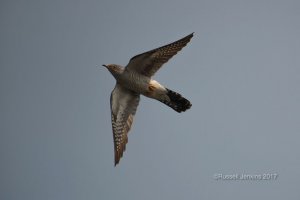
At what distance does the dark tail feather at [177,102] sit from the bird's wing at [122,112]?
3.12ft

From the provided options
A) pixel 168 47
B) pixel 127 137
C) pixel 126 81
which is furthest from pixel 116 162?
pixel 168 47

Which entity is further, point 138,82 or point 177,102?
point 177,102

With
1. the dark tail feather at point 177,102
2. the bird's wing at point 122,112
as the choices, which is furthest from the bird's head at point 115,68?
the dark tail feather at point 177,102

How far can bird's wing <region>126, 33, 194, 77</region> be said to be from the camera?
15719mm

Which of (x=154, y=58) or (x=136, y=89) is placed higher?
(x=154, y=58)

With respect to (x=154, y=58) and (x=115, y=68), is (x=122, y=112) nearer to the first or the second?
(x=115, y=68)

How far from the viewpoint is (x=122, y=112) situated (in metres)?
17.3

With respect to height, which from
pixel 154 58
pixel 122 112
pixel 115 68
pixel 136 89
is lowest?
pixel 122 112

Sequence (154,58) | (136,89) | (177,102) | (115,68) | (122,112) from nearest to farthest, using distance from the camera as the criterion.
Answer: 1. (154,58)
2. (115,68)
3. (136,89)
4. (177,102)
5. (122,112)

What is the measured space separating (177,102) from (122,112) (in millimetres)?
1625

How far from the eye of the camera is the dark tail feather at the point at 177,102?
16.5 m

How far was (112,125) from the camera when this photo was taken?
1727 centimetres

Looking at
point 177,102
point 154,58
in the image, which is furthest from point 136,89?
point 177,102

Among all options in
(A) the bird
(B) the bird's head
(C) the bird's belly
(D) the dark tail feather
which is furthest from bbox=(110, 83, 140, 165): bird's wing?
(D) the dark tail feather
